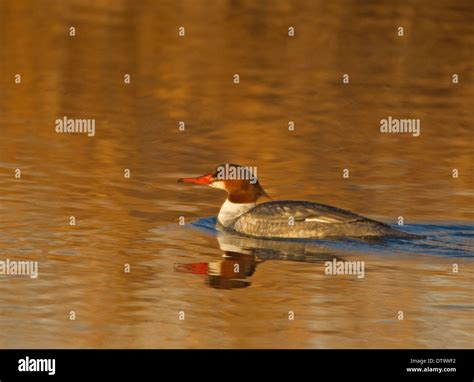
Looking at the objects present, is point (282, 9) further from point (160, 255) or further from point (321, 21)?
point (160, 255)

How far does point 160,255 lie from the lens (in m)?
15.7

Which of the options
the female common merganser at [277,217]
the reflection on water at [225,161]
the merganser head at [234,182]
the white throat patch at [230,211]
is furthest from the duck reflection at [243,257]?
the merganser head at [234,182]

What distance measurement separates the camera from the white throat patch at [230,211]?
57.0 ft

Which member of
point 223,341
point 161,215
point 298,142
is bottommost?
point 223,341

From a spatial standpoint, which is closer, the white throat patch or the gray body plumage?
the gray body plumage

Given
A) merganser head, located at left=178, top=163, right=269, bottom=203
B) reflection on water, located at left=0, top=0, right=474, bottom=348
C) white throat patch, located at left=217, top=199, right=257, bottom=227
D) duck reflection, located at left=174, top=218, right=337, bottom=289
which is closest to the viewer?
reflection on water, located at left=0, top=0, right=474, bottom=348

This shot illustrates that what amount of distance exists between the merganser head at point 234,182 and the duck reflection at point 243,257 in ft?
2.59

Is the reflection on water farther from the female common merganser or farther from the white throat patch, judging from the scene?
the white throat patch

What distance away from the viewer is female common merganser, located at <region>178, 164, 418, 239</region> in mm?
16578

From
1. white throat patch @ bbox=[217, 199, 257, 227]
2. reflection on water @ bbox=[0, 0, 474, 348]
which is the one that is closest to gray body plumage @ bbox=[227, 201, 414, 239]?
white throat patch @ bbox=[217, 199, 257, 227]

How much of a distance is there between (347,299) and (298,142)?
8.36 meters

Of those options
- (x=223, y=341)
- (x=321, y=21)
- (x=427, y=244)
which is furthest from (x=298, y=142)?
(x=321, y=21)

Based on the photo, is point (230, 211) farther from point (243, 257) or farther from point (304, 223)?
point (243, 257)

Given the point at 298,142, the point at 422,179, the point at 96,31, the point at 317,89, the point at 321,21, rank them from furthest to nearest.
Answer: the point at 321,21, the point at 96,31, the point at 317,89, the point at 298,142, the point at 422,179
